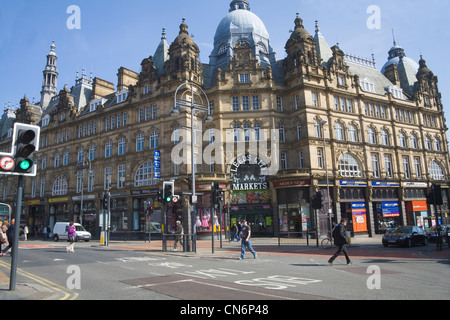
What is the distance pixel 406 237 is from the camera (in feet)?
69.5

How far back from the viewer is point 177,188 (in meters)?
33.9

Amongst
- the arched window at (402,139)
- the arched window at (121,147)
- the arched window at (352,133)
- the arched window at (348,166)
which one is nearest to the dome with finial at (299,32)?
the arched window at (352,133)

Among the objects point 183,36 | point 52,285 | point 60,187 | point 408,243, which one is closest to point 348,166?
point 408,243

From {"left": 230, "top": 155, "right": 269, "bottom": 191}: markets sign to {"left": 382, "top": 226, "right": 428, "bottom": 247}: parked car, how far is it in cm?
1434

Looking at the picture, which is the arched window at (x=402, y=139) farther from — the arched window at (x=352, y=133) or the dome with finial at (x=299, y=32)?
the dome with finial at (x=299, y=32)

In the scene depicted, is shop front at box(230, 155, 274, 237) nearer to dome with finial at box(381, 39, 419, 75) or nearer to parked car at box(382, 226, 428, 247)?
parked car at box(382, 226, 428, 247)

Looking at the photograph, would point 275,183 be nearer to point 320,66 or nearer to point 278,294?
point 320,66

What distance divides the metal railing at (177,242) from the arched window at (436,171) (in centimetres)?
3828

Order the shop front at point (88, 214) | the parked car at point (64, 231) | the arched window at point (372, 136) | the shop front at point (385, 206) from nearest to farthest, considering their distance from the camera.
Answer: the parked car at point (64, 231) → the shop front at point (385, 206) → the arched window at point (372, 136) → the shop front at point (88, 214)

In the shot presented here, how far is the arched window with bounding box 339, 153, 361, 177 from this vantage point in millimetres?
36062

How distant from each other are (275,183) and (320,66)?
14.8 metres

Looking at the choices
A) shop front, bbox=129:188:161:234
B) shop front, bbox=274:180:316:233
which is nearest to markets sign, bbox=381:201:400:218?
shop front, bbox=274:180:316:233

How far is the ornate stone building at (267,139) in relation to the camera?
1340 inches

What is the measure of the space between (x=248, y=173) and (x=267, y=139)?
4262mm
